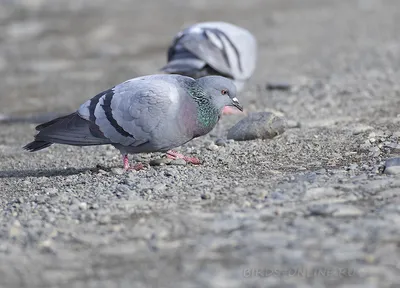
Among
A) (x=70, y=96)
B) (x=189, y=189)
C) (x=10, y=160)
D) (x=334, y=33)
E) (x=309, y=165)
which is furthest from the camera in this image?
(x=334, y=33)

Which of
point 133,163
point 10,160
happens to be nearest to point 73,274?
point 133,163

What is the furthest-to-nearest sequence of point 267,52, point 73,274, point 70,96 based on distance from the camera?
point 267,52 → point 70,96 → point 73,274

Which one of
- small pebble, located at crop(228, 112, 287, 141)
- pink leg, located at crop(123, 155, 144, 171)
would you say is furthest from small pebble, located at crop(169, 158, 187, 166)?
small pebble, located at crop(228, 112, 287, 141)

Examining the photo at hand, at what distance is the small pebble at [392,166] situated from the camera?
5.36 metres

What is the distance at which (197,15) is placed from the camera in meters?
17.9

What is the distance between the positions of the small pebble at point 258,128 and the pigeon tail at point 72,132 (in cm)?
134

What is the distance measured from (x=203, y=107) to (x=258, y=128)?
1.01 m

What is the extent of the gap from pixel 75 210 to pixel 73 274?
107cm

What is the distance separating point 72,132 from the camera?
616cm

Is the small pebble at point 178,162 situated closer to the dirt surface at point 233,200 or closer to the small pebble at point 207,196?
the dirt surface at point 233,200

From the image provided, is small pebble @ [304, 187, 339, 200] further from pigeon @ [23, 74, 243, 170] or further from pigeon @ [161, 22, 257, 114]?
pigeon @ [161, 22, 257, 114]

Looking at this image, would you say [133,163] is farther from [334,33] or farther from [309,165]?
[334,33]

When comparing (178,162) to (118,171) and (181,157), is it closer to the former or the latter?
(181,157)

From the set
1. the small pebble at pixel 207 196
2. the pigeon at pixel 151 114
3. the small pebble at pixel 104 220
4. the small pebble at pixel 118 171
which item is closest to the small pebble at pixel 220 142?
the pigeon at pixel 151 114
